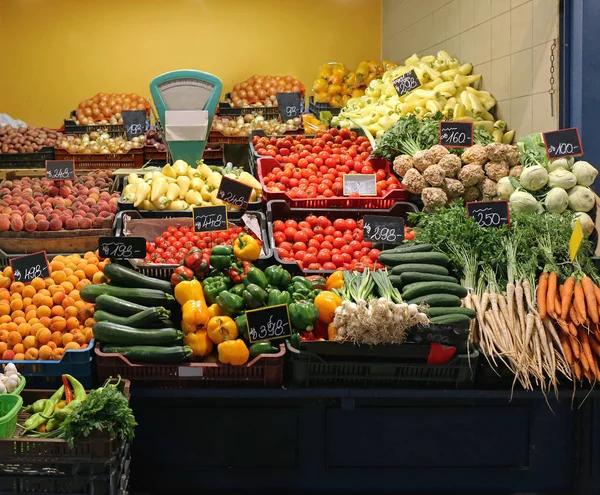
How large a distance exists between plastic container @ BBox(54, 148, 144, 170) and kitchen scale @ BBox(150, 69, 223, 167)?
92cm

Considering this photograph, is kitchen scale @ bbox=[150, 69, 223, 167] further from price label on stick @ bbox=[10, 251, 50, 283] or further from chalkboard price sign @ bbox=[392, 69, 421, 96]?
price label on stick @ bbox=[10, 251, 50, 283]

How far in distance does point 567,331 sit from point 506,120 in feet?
8.09

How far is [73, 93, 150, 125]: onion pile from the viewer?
786cm

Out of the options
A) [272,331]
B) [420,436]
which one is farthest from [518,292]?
[272,331]

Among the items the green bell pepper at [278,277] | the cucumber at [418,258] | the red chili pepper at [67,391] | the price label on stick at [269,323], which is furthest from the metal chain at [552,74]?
the red chili pepper at [67,391]

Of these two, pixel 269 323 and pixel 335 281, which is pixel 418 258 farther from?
pixel 269 323

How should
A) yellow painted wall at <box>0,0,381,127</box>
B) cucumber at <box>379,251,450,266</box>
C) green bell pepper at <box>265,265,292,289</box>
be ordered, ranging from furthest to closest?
yellow painted wall at <box>0,0,381,127</box>, cucumber at <box>379,251,450,266</box>, green bell pepper at <box>265,265,292,289</box>

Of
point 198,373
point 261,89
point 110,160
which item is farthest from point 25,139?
point 198,373

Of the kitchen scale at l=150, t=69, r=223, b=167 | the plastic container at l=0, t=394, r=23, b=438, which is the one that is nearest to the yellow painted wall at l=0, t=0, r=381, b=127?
the kitchen scale at l=150, t=69, r=223, b=167

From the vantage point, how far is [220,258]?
130 inches

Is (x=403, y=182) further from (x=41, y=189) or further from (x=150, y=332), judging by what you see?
(x=41, y=189)

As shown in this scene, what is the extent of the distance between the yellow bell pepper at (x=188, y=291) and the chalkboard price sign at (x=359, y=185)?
1.53 meters

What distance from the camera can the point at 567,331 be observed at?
120 inches

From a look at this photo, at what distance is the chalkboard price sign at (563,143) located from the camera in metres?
3.97
